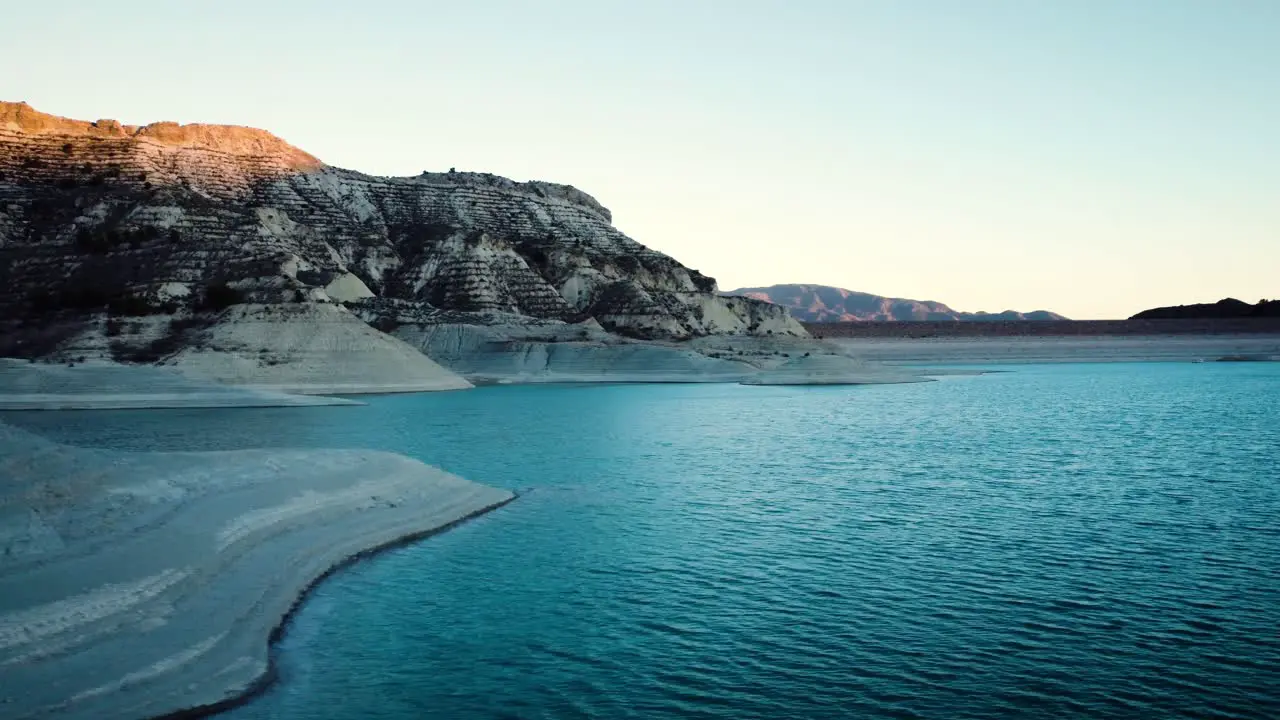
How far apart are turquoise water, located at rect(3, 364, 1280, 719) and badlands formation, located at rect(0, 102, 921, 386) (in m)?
38.0

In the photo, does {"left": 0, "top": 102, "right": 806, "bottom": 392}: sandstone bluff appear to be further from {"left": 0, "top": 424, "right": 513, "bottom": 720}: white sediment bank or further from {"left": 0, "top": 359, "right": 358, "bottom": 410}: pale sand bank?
{"left": 0, "top": 424, "right": 513, "bottom": 720}: white sediment bank

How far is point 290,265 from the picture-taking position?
79375 millimetres

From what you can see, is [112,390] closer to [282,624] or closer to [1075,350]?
[282,624]

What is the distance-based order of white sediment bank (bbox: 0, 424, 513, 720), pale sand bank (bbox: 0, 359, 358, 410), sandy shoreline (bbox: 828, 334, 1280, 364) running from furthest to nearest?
sandy shoreline (bbox: 828, 334, 1280, 364)
pale sand bank (bbox: 0, 359, 358, 410)
white sediment bank (bbox: 0, 424, 513, 720)

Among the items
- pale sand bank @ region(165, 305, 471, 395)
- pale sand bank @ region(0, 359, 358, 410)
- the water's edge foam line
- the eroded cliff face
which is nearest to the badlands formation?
pale sand bank @ region(165, 305, 471, 395)

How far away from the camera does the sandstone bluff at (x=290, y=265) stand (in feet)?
239

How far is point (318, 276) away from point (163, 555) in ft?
261

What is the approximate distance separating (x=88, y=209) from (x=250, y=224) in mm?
13669

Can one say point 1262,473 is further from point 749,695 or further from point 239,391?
point 239,391

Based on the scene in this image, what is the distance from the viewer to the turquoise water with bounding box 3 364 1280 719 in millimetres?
11969

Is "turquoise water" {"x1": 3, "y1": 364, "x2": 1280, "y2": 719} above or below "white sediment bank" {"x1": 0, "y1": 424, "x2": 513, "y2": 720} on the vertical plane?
below

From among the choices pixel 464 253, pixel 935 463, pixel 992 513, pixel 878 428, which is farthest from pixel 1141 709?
pixel 464 253

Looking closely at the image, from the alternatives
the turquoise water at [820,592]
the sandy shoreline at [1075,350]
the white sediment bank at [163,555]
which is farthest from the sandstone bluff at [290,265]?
the white sediment bank at [163,555]

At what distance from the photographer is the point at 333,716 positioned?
36.8 feet
